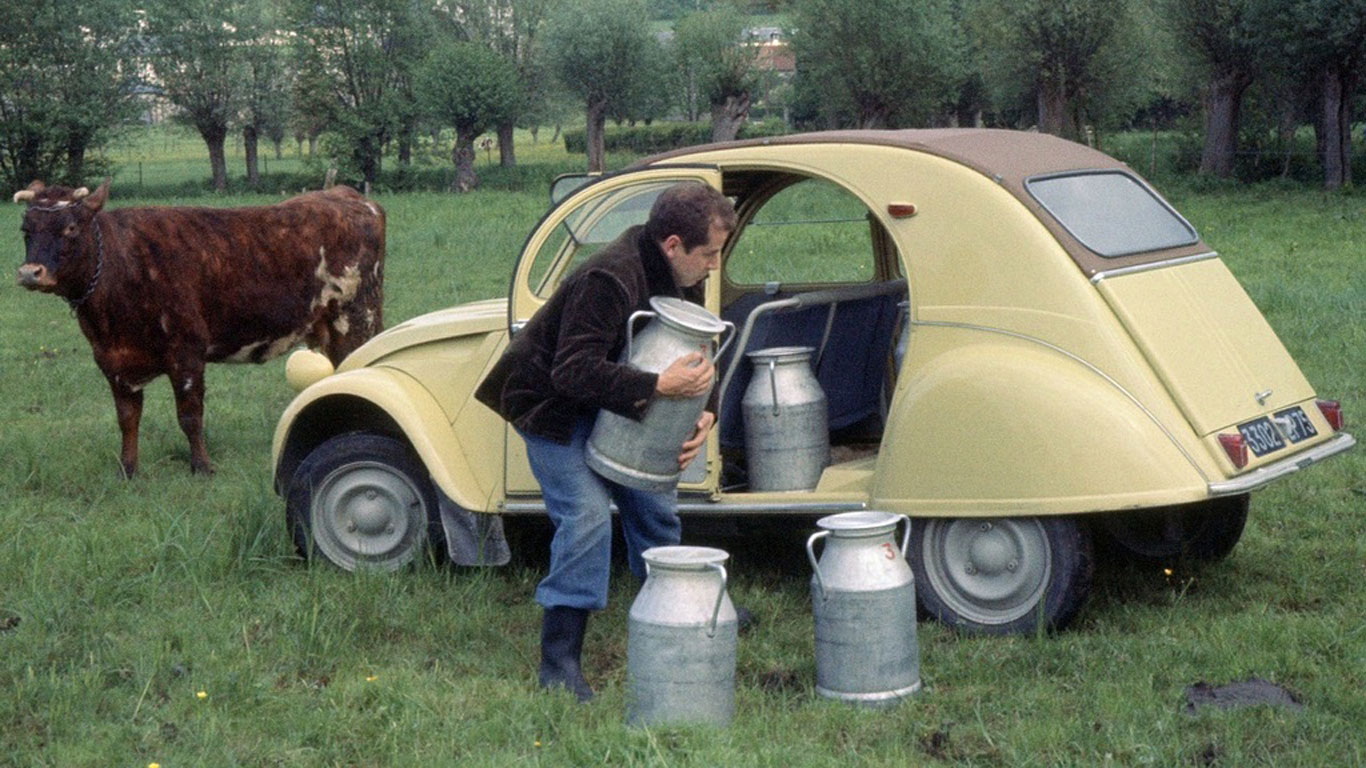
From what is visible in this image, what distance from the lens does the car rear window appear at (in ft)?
19.0

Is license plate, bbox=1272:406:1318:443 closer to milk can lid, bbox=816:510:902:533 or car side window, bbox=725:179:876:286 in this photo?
milk can lid, bbox=816:510:902:533

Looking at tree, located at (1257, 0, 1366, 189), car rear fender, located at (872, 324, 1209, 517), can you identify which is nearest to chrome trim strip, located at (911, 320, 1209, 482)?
car rear fender, located at (872, 324, 1209, 517)

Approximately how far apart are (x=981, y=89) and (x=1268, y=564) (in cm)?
5130

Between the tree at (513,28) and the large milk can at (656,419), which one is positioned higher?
the tree at (513,28)

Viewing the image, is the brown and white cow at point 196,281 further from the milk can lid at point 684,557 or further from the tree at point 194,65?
the tree at point 194,65

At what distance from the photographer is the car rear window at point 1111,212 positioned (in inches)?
229

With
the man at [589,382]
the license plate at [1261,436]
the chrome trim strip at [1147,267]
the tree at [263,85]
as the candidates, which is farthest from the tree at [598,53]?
the man at [589,382]

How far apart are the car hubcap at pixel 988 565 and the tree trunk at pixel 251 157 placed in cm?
4943

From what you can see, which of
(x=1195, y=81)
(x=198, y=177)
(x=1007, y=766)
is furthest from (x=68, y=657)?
(x=198, y=177)

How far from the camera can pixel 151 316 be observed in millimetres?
9539

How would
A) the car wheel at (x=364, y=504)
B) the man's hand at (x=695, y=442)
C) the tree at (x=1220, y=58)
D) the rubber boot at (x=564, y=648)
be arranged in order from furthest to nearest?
the tree at (x=1220, y=58), the car wheel at (x=364, y=504), the rubber boot at (x=564, y=648), the man's hand at (x=695, y=442)

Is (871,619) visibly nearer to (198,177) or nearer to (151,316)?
(151,316)

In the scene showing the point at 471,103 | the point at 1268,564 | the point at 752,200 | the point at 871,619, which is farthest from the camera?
the point at 471,103

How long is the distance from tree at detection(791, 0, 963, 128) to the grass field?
135 feet
